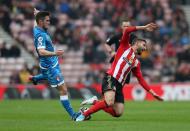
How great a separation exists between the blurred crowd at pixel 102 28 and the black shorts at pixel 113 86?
1544 centimetres

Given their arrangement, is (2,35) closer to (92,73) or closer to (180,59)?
(92,73)

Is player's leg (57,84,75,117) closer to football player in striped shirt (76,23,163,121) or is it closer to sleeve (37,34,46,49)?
football player in striped shirt (76,23,163,121)

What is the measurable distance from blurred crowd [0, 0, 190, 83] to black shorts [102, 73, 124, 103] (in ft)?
50.7

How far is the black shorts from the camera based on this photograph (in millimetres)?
15742

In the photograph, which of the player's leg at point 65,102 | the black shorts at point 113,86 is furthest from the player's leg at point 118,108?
the player's leg at point 65,102

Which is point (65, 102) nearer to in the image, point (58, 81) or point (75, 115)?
point (75, 115)

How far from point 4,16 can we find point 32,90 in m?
4.96

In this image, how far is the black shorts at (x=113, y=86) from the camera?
15.7m

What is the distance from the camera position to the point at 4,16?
32.6 m

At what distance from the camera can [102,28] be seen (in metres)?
34.3

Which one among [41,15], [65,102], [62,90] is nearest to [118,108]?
[65,102]

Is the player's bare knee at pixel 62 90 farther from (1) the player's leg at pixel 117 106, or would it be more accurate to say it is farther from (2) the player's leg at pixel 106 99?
(1) the player's leg at pixel 117 106

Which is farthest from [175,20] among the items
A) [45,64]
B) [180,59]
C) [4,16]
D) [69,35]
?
[45,64]

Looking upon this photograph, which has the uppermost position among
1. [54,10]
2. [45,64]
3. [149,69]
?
[45,64]
